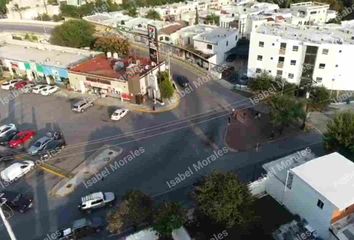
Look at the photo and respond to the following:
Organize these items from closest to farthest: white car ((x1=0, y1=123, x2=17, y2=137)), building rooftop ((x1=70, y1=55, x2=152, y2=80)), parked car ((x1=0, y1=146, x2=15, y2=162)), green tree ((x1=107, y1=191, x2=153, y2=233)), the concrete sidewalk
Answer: green tree ((x1=107, y1=191, x2=153, y2=233)) < parked car ((x1=0, y1=146, x2=15, y2=162)) < white car ((x1=0, y1=123, x2=17, y2=137)) < the concrete sidewalk < building rooftop ((x1=70, y1=55, x2=152, y2=80))

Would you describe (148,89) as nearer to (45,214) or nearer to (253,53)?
(253,53)

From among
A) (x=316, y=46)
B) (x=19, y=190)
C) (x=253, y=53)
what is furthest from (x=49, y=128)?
(x=316, y=46)

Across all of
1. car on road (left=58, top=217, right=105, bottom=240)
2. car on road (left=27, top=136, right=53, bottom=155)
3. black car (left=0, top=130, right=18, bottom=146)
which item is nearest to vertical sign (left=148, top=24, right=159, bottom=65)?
car on road (left=27, top=136, right=53, bottom=155)

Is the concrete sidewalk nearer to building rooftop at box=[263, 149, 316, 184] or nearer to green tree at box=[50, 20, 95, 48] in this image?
green tree at box=[50, 20, 95, 48]

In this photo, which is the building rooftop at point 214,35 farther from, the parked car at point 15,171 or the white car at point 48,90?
the parked car at point 15,171

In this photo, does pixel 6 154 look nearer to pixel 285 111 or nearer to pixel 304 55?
pixel 285 111

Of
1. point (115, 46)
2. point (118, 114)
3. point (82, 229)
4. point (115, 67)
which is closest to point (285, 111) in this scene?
point (118, 114)

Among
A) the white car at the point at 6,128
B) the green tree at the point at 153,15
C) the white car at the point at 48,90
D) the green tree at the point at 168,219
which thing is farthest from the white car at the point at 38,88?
the green tree at the point at 153,15
